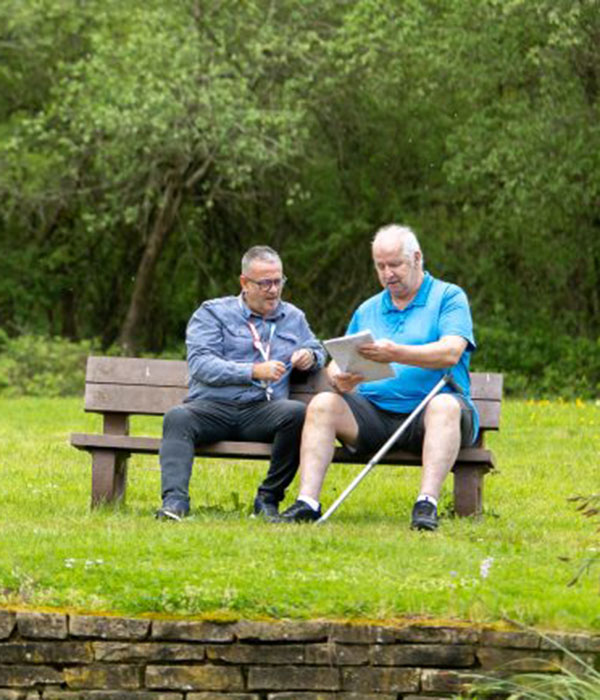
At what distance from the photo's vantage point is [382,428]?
8.07 meters

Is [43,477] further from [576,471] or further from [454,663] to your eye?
[454,663]

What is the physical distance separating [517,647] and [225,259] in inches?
833

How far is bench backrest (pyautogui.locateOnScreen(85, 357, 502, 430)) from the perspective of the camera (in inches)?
335

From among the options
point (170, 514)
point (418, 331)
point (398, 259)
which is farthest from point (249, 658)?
point (398, 259)

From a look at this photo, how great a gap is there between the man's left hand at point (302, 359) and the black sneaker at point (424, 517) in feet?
3.20

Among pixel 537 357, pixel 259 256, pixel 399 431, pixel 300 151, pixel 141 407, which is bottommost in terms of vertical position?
pixel 399 431

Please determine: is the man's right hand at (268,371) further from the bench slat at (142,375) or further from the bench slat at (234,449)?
the bench slat at (142,375)

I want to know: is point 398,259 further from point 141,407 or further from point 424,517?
point 141,407

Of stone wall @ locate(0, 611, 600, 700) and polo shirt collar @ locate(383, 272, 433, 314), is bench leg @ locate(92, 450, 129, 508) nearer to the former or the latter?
polo shirt collar @ locate(383, 272, 433, 314)

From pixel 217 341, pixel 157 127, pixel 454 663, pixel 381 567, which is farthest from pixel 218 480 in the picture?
pixel 157 127

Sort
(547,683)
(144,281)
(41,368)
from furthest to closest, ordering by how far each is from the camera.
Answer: (144,281), (41,368), (547,683)

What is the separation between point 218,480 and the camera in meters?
10.2

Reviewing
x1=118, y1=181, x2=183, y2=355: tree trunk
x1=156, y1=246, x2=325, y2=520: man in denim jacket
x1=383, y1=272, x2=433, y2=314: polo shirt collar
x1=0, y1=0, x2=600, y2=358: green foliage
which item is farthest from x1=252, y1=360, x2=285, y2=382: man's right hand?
x1=118, y1=181, x2=183, y2=355: tree trunk

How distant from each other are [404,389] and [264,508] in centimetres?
86
